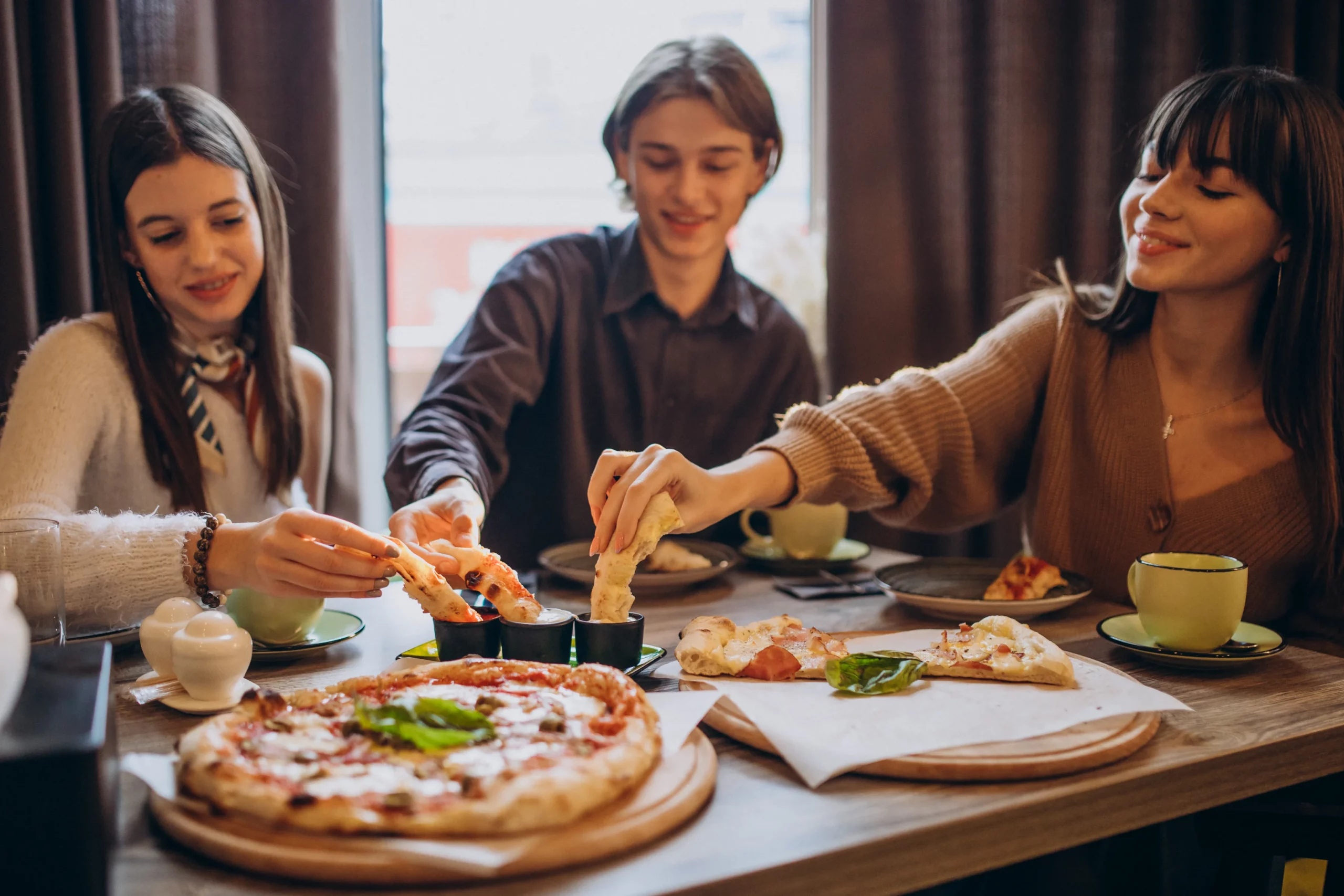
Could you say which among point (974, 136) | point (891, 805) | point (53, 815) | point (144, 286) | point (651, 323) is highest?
point (974, 136)

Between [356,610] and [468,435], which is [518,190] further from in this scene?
[356,610]

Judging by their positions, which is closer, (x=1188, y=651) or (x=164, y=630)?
(x=164, y=630)

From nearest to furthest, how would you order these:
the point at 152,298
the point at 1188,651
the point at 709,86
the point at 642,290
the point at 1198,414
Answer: the point at 1188,651 < the point at 1198,414 < the point at 152,298 < the point at 709,86 < the point at 642,290

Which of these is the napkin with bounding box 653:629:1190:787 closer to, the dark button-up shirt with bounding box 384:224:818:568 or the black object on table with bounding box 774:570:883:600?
the black object on table with bounding box 774:570:883:600

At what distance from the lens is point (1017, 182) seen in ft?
10.2

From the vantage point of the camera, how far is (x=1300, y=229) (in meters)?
1.74

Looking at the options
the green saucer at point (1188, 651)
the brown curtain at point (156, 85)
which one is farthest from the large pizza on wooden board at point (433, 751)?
the brown curtain at point (156, 85)

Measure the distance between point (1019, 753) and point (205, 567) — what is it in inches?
43.8

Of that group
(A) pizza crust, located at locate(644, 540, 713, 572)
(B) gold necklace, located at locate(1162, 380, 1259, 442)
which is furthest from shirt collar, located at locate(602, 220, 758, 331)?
(B) gold necklace, located at locate(1162, 380, 1259, 442)

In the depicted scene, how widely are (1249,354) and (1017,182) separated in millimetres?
1347

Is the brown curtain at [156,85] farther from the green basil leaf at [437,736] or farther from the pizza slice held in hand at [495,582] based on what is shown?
the green basil leaf at [437,736]

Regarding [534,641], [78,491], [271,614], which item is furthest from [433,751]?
[78,491]

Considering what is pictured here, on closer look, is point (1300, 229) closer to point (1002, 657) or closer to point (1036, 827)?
point (1002, 657)

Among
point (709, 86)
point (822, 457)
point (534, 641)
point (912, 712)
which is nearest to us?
point (912, 712)
